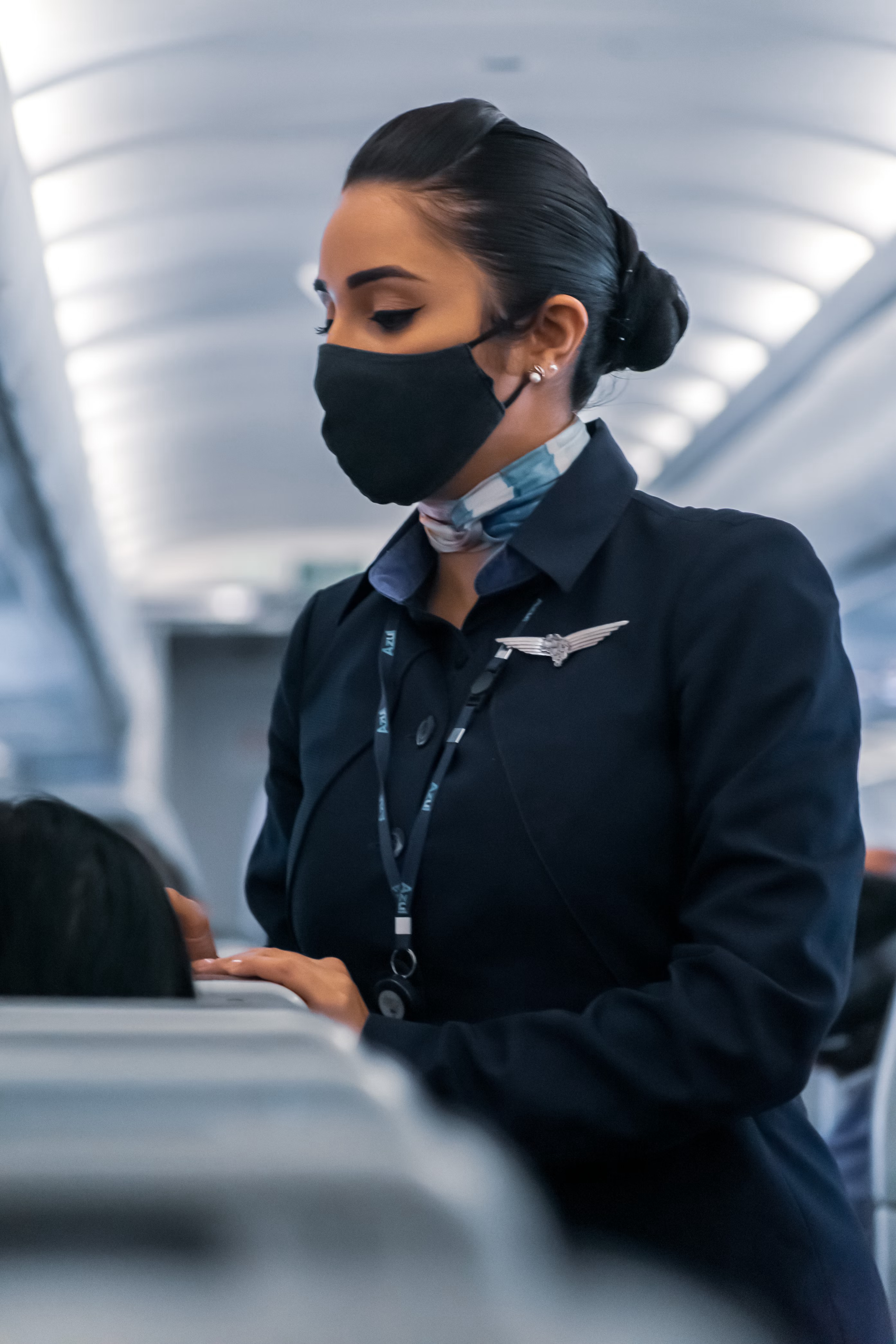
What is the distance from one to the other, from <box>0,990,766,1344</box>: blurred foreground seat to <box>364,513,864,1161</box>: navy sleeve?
787mm

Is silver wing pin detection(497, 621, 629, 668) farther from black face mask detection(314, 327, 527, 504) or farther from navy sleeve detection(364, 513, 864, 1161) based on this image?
black face mask detection(314, 327, 527, 504)

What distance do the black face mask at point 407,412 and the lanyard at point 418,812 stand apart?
0.21 metres

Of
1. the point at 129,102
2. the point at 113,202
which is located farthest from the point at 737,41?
the point at 113,202

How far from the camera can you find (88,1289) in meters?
0.56

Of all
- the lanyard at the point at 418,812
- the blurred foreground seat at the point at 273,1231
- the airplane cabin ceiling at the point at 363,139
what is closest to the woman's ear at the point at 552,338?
the lanyard at the point at 418,812

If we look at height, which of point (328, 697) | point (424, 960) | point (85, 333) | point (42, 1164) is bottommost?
point (424, 960)

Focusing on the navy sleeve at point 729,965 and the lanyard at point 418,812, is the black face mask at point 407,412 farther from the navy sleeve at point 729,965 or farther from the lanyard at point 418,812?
the navy sleeve at point 729,965

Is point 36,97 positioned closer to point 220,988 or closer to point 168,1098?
point 220,988

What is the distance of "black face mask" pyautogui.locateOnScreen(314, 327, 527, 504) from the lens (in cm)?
168

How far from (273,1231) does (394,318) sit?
1268mm

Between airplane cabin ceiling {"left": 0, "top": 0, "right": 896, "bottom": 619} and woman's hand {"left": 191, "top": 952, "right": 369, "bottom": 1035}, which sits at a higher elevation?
airplane cabin ceiling {"left": 0, "top": 0, "right": 896, "bottom": 619}

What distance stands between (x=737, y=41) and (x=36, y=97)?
2.24m

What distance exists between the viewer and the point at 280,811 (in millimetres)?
1974

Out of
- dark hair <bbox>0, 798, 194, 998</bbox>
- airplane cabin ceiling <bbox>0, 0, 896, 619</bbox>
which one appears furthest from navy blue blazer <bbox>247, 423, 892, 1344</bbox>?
airplane cabin ceiling <bbox>0, 0, 896, 619</bbox>
